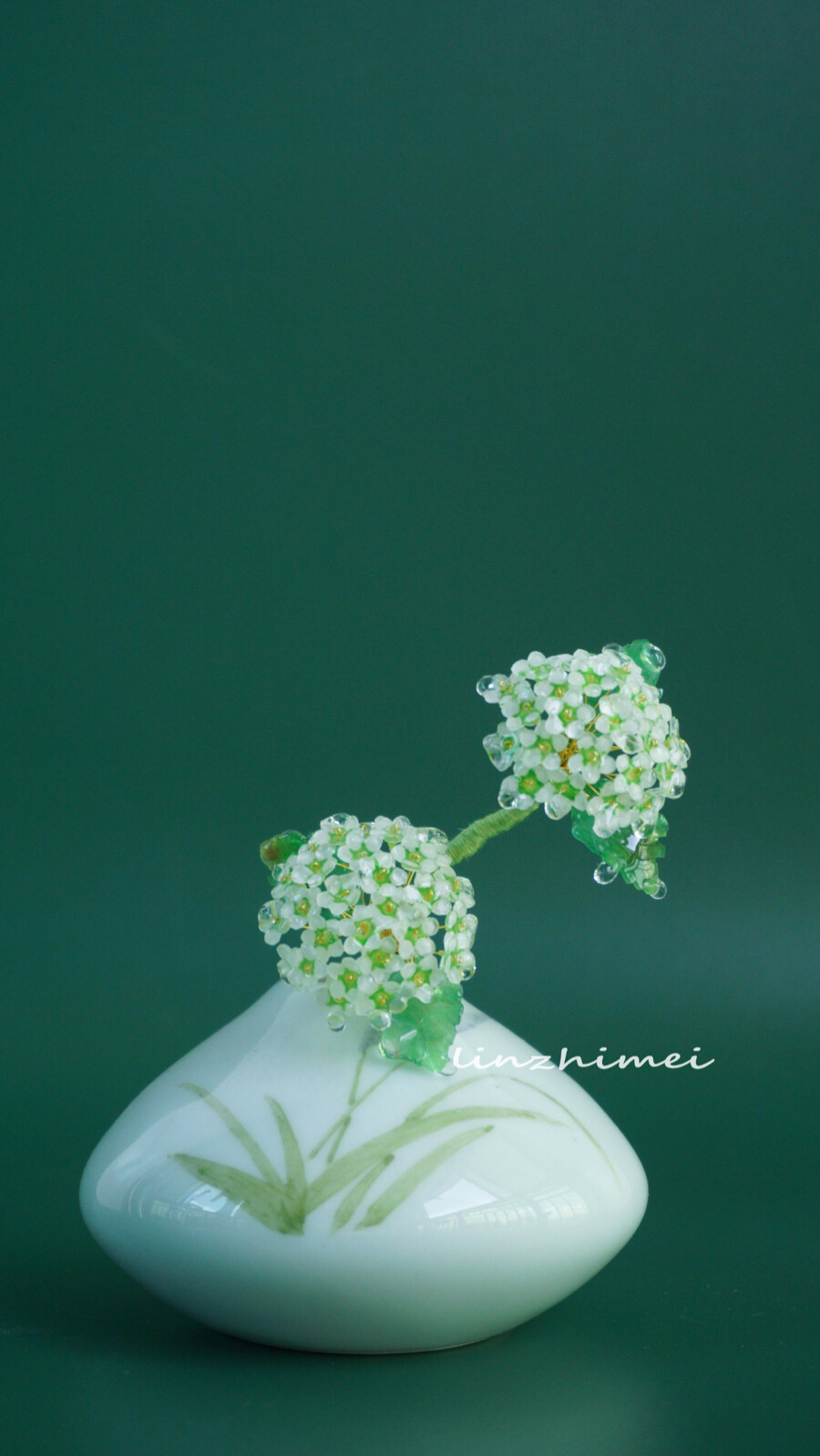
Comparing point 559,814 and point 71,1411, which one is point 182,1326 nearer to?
point 71,1411

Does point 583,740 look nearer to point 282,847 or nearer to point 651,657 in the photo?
point 651,657

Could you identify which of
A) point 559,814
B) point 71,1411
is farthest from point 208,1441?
point 559,814

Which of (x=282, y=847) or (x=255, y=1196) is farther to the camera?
(x=282, y=847)

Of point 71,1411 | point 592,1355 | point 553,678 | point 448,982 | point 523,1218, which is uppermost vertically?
point 553,678

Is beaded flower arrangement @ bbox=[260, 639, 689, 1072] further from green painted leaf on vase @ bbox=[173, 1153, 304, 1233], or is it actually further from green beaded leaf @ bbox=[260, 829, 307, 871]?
green painted leaf on vase @ bbox=[173, 1153, 304, 1233]

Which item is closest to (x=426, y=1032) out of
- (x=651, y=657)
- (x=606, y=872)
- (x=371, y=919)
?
(x=371, y=919)

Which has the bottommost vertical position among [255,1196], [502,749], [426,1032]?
[255,1196]

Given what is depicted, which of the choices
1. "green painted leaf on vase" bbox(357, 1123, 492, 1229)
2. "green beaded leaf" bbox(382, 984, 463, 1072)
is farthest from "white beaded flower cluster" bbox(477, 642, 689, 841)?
"green painted leaf on vase" bbox(357, 1123, 492, 1229)

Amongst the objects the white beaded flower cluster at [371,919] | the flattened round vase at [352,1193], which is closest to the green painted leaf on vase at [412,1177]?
the flattened round vase at [352,1193]
